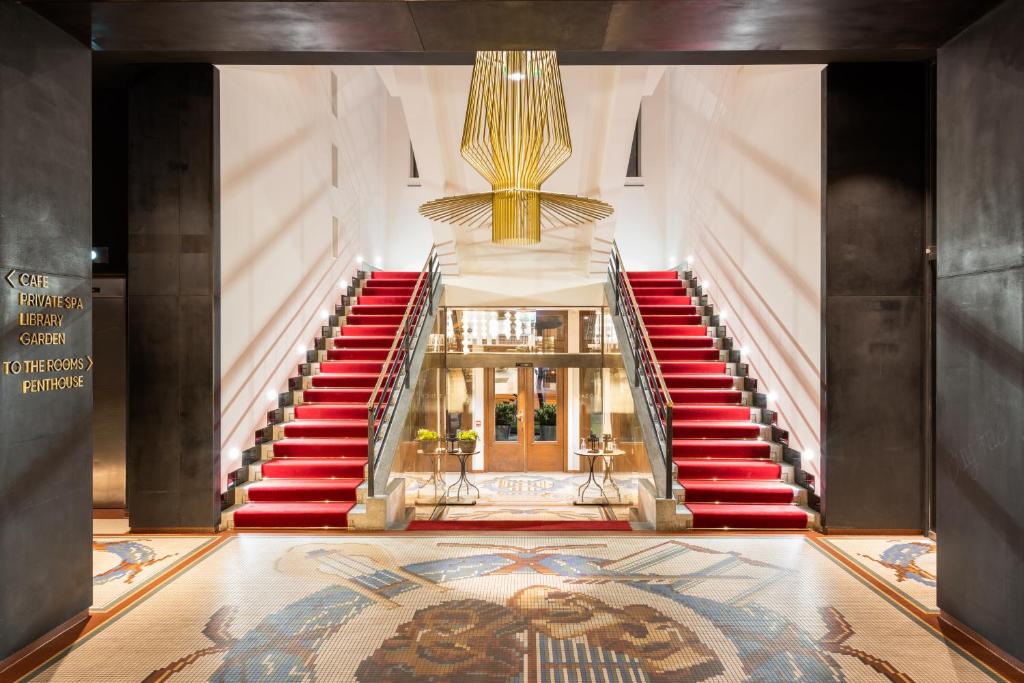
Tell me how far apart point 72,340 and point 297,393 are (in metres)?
3.94

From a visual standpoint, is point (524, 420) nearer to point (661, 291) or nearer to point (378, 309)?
point (661, 291)

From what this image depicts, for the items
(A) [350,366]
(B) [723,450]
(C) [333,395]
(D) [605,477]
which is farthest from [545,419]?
(B) [723,450]

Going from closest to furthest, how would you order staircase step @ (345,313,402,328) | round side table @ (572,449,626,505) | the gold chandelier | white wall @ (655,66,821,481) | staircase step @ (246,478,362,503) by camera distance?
the gold chandelier < staircase step @ (246,478,362,503) < white wall @ (655,66,821,481) < round side table @ (572,449,626,505) < staircase step @ (345,313,402,328)

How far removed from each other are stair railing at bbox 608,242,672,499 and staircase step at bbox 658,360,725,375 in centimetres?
28

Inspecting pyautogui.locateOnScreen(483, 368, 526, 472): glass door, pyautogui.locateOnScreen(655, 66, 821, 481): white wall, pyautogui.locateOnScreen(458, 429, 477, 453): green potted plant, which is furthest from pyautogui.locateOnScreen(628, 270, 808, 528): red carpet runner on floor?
pyautogui.locateOnScreen(483, 368, 526, 472): glass door

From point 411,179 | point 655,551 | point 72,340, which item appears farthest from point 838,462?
point 411,179

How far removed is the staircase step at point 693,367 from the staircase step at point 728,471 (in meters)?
1.85

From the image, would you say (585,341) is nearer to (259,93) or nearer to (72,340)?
(259,93)

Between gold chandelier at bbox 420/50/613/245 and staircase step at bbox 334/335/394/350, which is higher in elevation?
gold chandelier at bbox 420/50/613/245

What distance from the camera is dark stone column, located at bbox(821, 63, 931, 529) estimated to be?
5.26 metres

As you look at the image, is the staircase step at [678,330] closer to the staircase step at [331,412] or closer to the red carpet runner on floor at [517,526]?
the red carpet runner on floor at [517,526]

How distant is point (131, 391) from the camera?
531 cm

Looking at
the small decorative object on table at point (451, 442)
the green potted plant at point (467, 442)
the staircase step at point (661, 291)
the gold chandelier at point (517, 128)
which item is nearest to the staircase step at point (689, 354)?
the staircase step at point (661, 291)

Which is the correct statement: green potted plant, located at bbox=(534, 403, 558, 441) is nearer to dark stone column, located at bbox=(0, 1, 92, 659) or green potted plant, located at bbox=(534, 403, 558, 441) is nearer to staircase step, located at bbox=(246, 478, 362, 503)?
staircase step, located at bbox=(246, 478, 362, 503)
